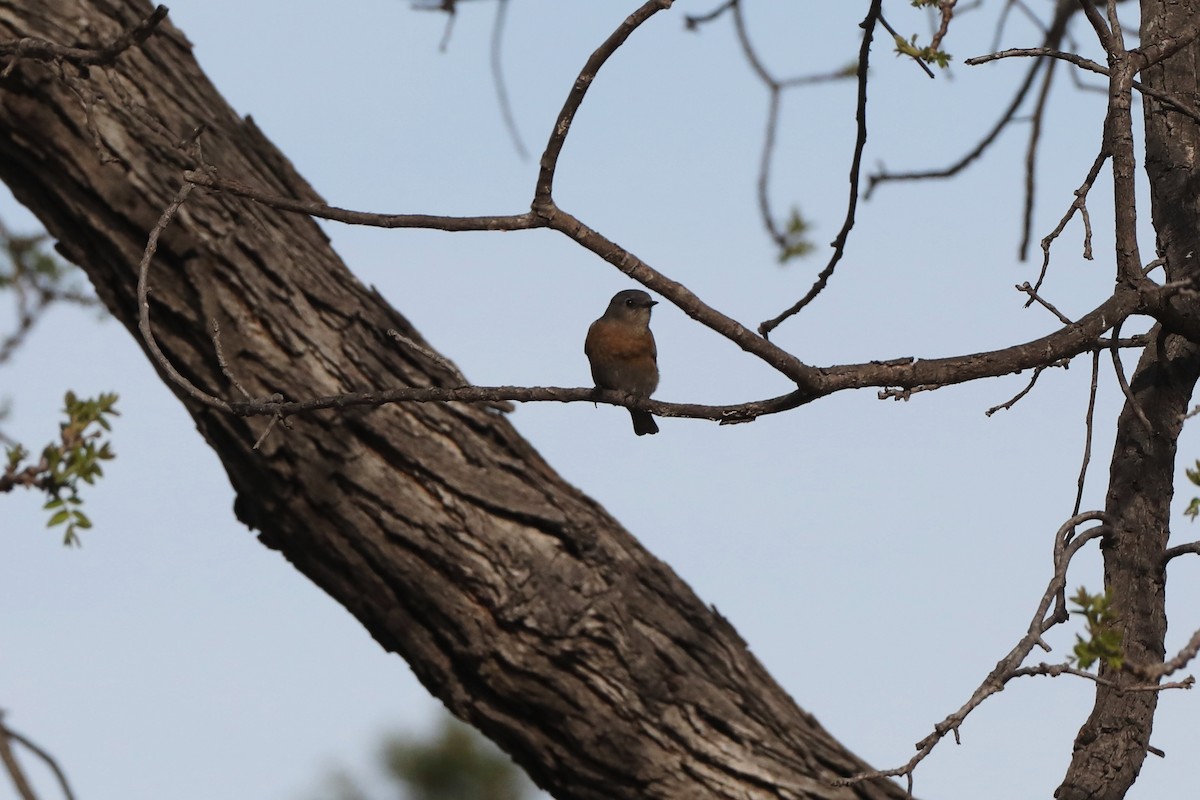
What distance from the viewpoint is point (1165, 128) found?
168 inches

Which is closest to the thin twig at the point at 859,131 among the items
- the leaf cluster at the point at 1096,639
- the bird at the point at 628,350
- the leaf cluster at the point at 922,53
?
the leaf cluster at the point at 922,53

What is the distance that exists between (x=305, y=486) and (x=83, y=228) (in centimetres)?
115

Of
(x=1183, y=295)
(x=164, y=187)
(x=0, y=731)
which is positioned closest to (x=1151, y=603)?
(x=1183, y=295)

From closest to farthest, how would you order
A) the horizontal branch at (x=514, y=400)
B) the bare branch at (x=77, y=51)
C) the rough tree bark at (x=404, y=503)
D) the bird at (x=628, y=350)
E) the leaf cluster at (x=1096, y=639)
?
1. the leaf cluster at (x=1096, y=639)
2. the horizontal branch at (x=514, y=400)
3. the bare branch at (x=77, y=51)
4. the rough tree bark at (x=404, y=503)
5. the bird at (x=628, y=350)

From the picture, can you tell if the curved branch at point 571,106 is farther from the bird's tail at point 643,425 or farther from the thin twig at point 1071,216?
the bird's tail at point 643,425

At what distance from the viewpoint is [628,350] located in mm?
→ 6426

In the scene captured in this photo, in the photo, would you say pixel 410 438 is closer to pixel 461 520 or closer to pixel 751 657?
pixel 461 520

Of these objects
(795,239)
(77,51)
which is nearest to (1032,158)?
(795,239)

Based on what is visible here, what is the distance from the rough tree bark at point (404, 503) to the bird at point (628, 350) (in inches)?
77.3

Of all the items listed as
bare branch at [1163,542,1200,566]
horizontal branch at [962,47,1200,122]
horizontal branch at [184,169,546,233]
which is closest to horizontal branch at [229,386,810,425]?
horizontal branch at [184,169,546,233]

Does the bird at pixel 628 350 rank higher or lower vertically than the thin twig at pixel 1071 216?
higher

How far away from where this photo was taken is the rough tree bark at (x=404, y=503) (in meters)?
4.03

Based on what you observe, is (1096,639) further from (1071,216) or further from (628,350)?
(628,350)

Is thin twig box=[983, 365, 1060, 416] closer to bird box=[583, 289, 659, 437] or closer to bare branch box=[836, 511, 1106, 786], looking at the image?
bare branch box=[836, 511, 1106, 786]
